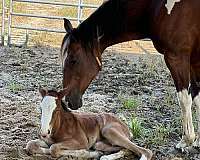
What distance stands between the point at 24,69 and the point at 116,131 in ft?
11.1

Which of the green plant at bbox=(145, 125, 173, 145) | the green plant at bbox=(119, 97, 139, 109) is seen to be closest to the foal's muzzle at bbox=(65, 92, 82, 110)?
the green plant at bbox=(145, 125, 173, 145)

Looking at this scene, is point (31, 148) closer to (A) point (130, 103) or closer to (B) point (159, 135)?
(B) point (159, 135)

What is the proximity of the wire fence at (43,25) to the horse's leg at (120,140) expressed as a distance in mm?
4996

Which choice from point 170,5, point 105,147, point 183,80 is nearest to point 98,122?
point 105,147

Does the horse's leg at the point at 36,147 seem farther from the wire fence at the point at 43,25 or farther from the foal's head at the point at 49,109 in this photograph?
the wire fence at the point at 43,25

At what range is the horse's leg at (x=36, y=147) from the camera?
3.99 meters

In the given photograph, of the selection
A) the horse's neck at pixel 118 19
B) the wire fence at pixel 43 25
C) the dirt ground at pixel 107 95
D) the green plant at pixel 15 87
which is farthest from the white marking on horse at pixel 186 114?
the wire fence at pixel 43 25

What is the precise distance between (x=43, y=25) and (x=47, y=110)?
8089mm

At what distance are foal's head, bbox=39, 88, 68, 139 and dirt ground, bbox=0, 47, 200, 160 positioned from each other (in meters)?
0.41

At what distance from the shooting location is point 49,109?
3721 millimetres

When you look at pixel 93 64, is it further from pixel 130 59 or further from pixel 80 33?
pixel 130 59

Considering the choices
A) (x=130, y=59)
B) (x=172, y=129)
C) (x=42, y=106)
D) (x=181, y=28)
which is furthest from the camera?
(x=130, y=59)

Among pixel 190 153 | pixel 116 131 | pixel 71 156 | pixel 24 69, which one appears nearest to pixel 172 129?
pixel 190 153

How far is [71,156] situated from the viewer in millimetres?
3951
